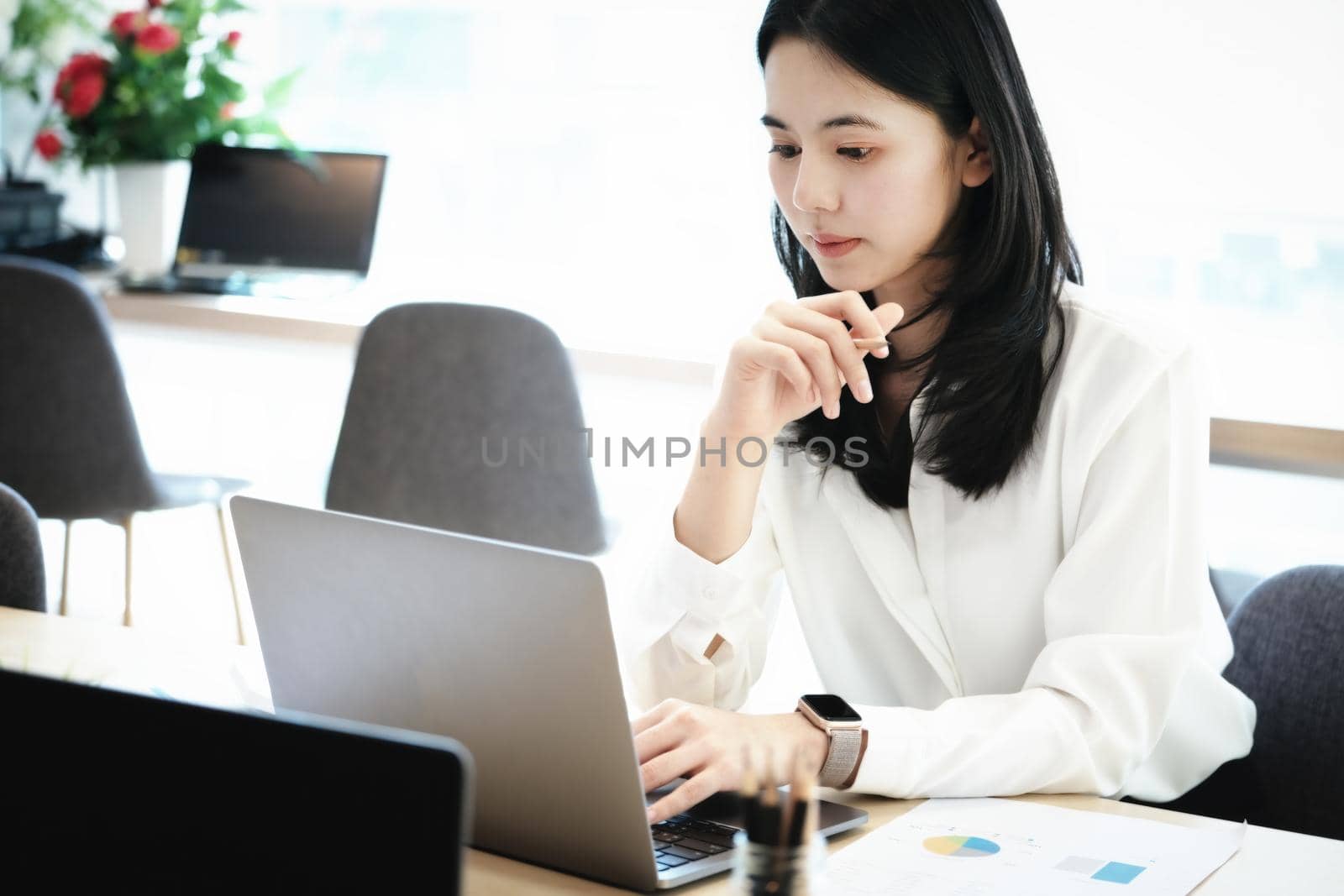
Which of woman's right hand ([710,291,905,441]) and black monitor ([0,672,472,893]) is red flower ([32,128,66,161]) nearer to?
woman's right hand ([710,291,905,441])

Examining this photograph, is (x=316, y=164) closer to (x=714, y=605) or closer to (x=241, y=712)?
(x=714, y=605)

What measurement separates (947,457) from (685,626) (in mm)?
283

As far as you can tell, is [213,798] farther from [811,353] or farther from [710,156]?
[710,156]

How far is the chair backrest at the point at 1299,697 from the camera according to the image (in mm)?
1228

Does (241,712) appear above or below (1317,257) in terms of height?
below

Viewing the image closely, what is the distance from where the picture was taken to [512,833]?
33.7 inches

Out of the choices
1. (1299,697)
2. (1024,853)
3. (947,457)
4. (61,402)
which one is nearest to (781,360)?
(947,457)

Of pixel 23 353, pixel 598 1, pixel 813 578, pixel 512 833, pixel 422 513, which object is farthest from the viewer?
pixel 598 1

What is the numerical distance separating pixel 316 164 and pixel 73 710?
119 inches

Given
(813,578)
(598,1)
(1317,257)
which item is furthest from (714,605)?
(598,1)

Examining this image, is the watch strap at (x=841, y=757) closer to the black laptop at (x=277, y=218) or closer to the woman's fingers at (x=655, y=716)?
the woman's fingers at (x=655, y=716)

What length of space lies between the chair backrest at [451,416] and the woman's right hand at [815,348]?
0.98 meters

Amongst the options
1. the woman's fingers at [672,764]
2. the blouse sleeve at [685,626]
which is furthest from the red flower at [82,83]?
the woman's fingers at [672,764]

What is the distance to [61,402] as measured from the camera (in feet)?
8.08
